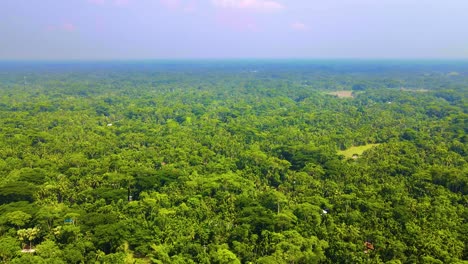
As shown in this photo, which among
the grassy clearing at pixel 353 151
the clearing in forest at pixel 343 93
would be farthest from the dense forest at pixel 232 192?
the clearing in forest at pixel 343 93

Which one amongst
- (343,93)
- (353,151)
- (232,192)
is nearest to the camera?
(232,192)

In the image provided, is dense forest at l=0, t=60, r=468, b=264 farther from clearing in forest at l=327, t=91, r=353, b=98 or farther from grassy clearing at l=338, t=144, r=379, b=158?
clearing in forest at l=327, t=91, r=353, b=98

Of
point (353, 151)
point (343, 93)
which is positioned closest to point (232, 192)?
point (353, 151)

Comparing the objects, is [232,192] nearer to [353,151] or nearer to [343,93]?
[353,151]

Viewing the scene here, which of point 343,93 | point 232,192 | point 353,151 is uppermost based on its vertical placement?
point 232,192

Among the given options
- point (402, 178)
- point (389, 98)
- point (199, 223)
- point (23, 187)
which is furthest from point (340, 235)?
point (389, 98)

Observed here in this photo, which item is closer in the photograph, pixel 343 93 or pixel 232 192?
pixel 232 192

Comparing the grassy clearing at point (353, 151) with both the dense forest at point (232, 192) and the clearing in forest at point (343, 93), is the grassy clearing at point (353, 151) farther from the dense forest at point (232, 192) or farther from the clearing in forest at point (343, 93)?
the clearing in forest at point (343, 93)

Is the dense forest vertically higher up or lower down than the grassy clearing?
higher up

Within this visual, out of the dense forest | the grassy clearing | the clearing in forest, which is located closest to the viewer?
the dense forest

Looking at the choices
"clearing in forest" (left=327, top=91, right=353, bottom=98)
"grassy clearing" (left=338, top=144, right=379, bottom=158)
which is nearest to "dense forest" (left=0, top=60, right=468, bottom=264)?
"grassy clearing" (left=338, top=144, right=379, bottom=158)

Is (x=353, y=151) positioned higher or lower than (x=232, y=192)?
lower

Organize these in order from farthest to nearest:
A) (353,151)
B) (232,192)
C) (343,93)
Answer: (343,93), (353,151), (232,192)
